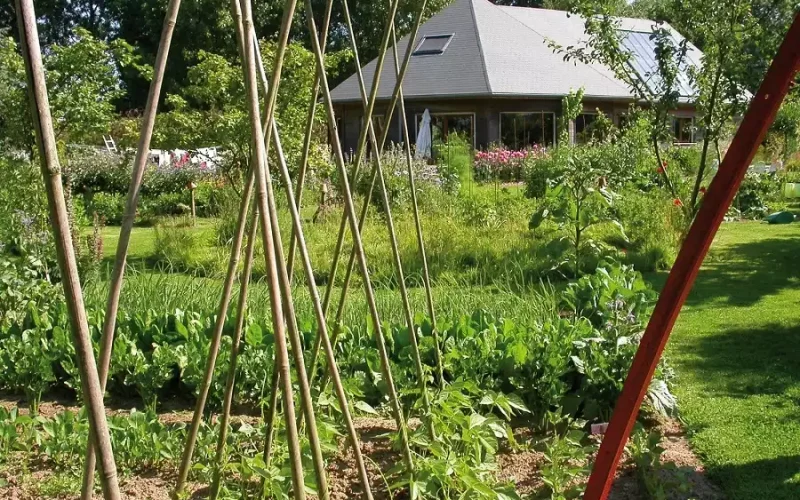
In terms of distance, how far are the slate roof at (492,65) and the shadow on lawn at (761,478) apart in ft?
65.4

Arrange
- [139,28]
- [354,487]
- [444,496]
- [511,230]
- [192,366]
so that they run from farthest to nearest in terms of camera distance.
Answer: [139,28]
[511,230]
[192,366]
[354,487]
[444,496]

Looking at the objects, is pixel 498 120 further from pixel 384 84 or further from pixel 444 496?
pixel 444 496

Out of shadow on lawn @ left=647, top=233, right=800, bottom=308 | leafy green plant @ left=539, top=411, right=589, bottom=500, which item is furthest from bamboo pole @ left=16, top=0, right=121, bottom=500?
shadow on lawn @ left=647, top=233, right=800, bottom=308

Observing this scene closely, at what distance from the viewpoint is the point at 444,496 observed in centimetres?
292

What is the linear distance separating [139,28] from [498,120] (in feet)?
72.4

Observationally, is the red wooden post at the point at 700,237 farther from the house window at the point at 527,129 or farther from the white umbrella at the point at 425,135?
the house window at the point at 527,129

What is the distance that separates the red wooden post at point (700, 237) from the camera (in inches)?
73.2

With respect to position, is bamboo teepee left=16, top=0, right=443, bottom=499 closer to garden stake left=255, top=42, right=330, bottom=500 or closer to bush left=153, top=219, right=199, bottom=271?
garden stake left=255, top=42, right=330, bottom=500

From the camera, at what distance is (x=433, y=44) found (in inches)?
1049

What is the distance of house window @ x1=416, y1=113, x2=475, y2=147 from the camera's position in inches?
978

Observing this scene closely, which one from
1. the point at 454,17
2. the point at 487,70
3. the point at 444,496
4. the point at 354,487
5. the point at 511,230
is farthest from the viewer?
the point at 454,17

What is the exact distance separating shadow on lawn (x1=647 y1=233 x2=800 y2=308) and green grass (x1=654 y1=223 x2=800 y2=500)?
0.01 meters

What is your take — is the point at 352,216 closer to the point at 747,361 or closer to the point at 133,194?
the point at 133,194

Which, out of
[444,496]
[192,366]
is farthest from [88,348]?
[192,366]
